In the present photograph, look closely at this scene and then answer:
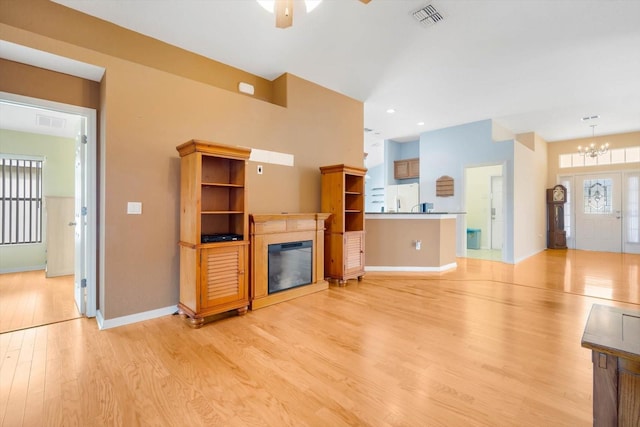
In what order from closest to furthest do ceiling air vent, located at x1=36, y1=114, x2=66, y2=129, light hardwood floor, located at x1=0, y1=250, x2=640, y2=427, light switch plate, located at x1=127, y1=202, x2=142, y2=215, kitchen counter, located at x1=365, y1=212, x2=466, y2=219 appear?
1. light hardwood floor, located at x1=0, y1=250, x2=640, y2=427
2. light switch plate, located at x1=127, y1=202, x2=142, y2=215
3. ceiling air vent, located at x1=36, y1=114, x2=66, y2=129
4. kitchen counter, located at x1=365, y1=212, x2=466, y2=219

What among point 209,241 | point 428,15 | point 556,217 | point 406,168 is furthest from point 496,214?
point 209,241

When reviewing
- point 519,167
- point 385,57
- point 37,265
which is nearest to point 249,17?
point 385,57

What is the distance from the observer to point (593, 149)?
7312mm

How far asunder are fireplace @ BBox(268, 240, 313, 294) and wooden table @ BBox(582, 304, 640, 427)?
2.88 meters

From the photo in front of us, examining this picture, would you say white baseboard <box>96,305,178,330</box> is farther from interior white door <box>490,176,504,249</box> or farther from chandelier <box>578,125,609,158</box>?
chandelier <box>578,125,609,158</box>

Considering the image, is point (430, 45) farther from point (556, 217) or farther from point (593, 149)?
point (556, 217)

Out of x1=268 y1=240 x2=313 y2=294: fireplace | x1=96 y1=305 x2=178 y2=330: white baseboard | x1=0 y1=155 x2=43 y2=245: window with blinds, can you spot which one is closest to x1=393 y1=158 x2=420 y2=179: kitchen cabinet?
x1=268 y1=240 x2=313 y2=294: fireplace

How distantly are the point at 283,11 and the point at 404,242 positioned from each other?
4.04 meters

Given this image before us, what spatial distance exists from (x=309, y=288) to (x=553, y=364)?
2519 mm

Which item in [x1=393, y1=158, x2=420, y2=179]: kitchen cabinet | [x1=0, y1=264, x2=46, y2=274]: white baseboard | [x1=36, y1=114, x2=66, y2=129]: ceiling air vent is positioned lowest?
[x1=0, y1=264, x2=46, y2=274]: white baseboard

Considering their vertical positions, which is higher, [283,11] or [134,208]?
[283,11]

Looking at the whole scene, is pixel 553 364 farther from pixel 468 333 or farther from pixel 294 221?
pixel 294 221

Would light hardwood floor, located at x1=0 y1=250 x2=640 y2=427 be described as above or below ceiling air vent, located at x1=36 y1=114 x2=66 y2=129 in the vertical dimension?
below

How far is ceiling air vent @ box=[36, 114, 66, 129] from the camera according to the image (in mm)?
4375
